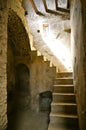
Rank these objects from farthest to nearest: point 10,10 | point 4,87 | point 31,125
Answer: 1. point 31,125
2. point 10,10
3. point 4,87

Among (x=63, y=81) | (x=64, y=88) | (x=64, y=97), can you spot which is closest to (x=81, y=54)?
(x=64, y=97)

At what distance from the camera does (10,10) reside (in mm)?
4617

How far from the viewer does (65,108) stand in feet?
14.6

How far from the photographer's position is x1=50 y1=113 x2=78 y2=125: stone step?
159 inches

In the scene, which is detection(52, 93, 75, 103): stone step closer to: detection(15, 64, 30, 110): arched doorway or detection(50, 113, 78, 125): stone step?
detection(50, 113, 78, 125): stone step

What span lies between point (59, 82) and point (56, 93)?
0.62m

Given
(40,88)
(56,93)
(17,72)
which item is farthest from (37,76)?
(56,93)

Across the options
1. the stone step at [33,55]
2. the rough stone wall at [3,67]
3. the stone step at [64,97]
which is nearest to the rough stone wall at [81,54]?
the stone step at [64,97]

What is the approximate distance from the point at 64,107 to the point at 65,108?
0.12 ft

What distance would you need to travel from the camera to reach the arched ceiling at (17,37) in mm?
5266

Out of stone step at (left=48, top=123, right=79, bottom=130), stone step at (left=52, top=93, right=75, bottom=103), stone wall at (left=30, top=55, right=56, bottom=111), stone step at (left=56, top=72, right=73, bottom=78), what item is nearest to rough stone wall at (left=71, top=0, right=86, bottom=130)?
stone step at (left=48, top=123, right=79, bottom=130)

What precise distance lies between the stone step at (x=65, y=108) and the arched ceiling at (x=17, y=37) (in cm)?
254

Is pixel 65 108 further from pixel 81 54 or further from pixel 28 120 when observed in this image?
pixel 81 54

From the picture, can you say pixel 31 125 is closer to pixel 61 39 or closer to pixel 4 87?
pixel 4 87
